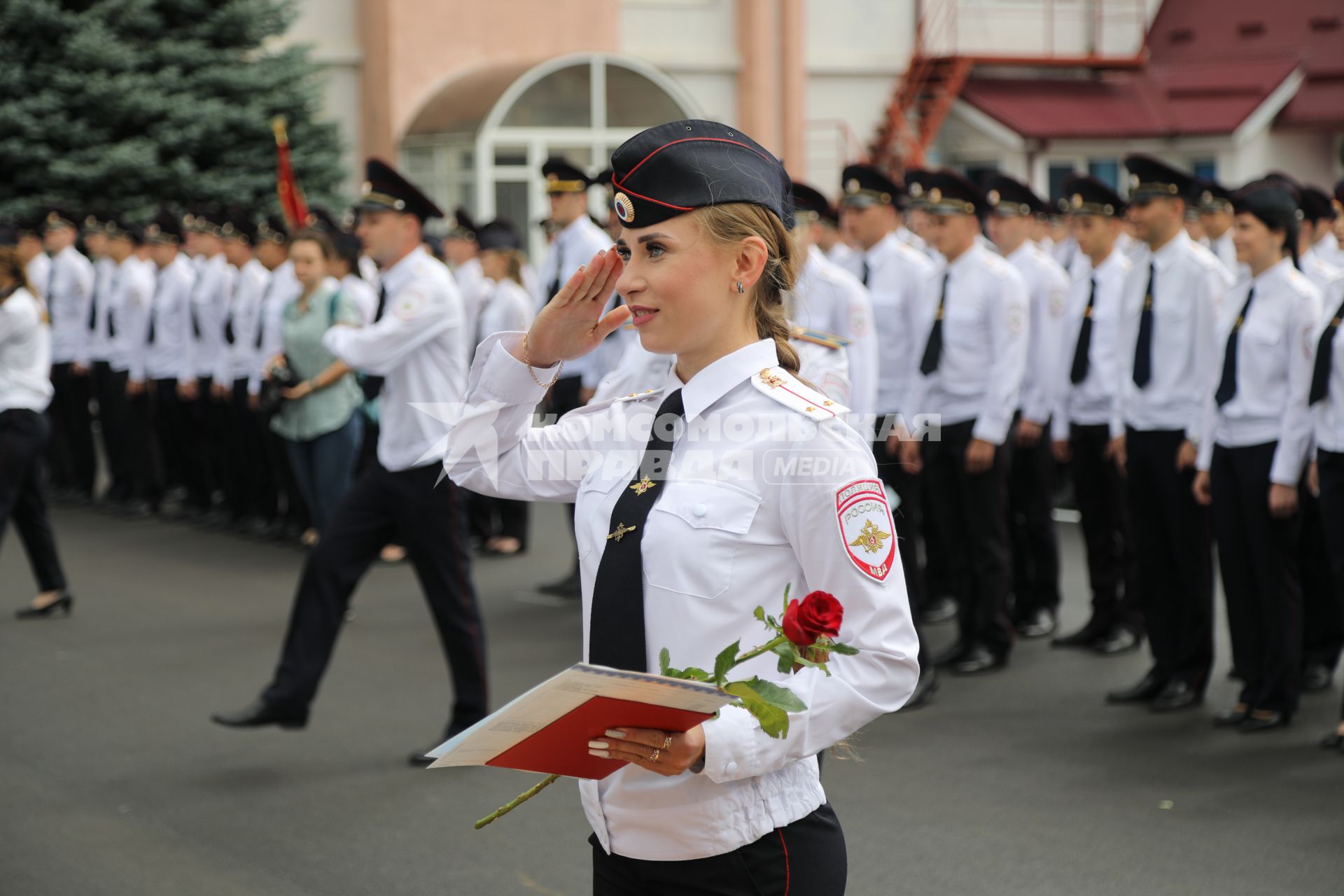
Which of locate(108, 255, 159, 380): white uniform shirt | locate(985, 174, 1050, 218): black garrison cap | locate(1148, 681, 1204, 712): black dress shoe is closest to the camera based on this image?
locate(1148, 681, 1204, 712): black dress shoe

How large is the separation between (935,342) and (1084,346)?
4.48 ft

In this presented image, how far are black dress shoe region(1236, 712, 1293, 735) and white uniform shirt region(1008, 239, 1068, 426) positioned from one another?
90.5 inches

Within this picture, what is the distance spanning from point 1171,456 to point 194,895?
4.10 meters

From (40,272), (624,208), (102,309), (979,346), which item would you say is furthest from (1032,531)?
(40,272)

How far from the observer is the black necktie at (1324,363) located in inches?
209

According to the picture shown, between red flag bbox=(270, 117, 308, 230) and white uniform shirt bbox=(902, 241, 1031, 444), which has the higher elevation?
red flag bbox=(270, 117, 308, 230)

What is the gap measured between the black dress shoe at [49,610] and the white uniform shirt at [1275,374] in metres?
5.69

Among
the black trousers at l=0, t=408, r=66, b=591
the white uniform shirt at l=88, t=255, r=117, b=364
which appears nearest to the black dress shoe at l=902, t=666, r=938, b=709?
the black trousers at l=0, t=408, r=66, b=591

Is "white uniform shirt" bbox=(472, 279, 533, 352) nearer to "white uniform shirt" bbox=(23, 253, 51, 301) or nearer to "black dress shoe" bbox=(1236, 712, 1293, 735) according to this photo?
"white uniform shirt" bbox=(23, 253, 51, 301)

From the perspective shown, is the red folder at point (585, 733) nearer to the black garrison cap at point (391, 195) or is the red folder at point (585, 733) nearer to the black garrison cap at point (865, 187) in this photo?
the black garrison cap at point (391, 195)

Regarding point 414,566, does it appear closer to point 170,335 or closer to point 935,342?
point 935,342

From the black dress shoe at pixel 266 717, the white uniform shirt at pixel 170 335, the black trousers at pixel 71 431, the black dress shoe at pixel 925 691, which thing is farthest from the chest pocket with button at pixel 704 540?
the black trousers at pixel 71 431

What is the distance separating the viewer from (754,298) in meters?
2.21

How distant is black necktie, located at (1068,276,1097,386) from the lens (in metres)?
7.60
